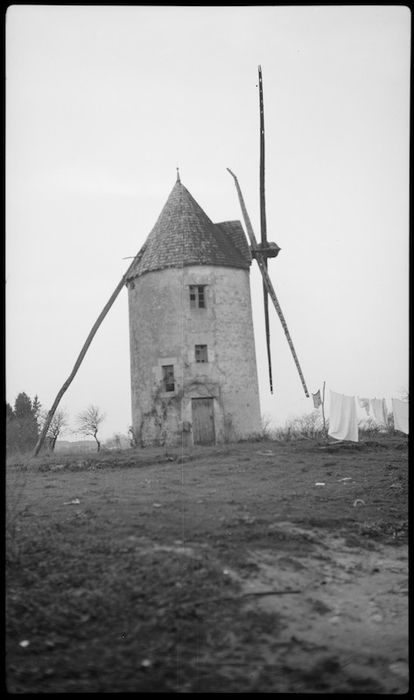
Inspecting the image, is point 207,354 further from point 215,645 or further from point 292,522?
point 215,645

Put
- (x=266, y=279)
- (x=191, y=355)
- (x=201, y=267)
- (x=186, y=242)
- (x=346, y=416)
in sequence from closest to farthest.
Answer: (x=346, y=416) → (x=191, y=355) → (x=201, y=267) → (x=186, y=242) → (x=266, y=279)

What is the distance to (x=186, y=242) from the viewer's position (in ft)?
72.5

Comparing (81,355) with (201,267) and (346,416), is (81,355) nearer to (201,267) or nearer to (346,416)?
(201,267)

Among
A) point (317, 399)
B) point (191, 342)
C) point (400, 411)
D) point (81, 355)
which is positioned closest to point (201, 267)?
point (191, 342)

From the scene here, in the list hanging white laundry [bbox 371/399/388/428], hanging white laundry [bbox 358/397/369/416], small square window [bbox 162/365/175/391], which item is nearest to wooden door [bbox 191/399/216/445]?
small square window [bbox 162/365/175/391]

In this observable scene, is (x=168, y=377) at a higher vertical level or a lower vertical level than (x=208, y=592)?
higher

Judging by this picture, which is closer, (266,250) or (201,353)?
(201,353)

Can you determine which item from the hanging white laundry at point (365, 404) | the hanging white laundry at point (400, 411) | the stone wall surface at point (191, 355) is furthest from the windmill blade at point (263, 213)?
the hanging white laundry at point (400, 411)

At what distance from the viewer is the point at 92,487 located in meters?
12.1

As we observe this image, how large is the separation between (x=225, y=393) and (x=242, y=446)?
2.94 metres

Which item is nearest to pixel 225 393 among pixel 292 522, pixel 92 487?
pixel 92 487

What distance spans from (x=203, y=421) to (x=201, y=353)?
2583mm

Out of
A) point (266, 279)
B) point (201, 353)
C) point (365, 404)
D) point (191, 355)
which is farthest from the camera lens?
point (266, 279)

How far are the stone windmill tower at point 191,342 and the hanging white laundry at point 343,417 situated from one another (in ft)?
13.3
